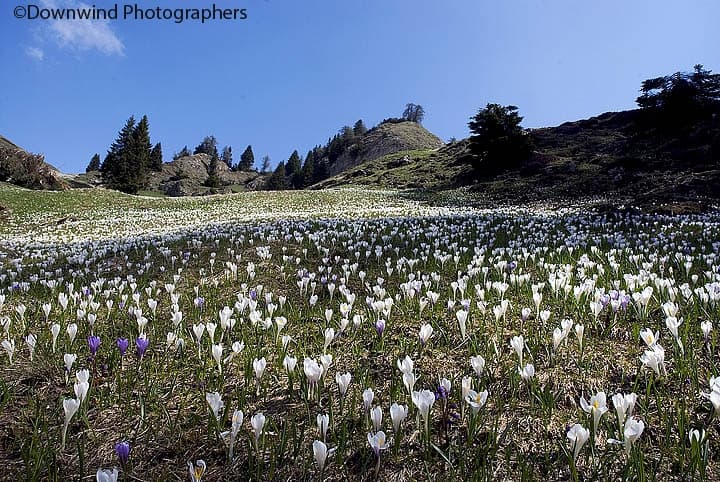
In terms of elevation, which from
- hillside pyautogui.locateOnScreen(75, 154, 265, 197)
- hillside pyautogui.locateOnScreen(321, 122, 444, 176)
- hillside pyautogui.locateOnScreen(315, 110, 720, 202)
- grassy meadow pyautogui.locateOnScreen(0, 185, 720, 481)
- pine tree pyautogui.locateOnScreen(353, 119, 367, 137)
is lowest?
grassy meadow pyautogui.locateOnScreen(0, 185, 720, 481)

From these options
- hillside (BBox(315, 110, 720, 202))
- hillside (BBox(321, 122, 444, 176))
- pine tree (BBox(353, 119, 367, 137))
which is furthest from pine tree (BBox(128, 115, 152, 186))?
pine tree (BBox(353, 119, 367, 137))

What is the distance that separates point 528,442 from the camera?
220 centimetres

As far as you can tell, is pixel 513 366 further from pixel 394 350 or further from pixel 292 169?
pixel 292 169

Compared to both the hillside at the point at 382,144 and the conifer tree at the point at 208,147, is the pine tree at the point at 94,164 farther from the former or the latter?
the hillside at the point at 382,144

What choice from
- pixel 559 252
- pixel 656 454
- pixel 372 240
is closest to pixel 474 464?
pixel 656 454

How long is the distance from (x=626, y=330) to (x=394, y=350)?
81.0 inches

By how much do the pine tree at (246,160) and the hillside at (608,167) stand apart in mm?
123120

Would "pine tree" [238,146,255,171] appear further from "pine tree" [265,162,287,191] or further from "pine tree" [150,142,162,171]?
"pine tree" [265,162,287,191]

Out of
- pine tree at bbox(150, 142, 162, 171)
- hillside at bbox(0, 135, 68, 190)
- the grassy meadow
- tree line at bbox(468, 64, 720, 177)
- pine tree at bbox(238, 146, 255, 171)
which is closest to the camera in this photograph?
the grassy meadow

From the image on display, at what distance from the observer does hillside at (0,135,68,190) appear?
4444 centimetres

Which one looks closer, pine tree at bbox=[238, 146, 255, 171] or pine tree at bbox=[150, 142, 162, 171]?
pine tree at bbox=[150, 142, 162, 171]

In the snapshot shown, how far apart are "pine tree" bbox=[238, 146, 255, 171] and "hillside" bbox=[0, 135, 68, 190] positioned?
12151 cm

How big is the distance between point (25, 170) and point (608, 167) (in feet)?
201

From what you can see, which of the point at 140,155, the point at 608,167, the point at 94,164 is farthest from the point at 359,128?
the point at 608,167
